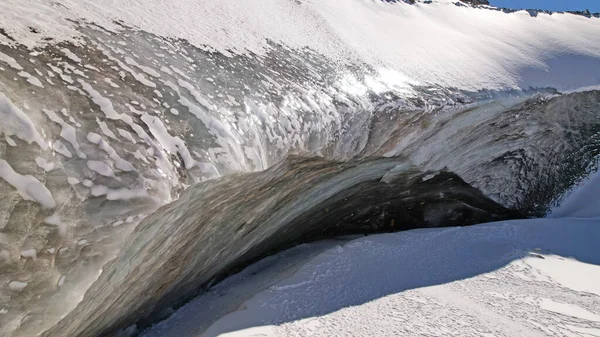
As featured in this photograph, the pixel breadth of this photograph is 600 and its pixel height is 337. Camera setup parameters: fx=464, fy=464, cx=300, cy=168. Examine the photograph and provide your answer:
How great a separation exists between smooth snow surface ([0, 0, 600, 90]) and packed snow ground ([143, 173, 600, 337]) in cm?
99

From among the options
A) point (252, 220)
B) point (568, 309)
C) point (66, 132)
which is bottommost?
point (252, 220)

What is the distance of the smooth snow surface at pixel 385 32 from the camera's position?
74.3 inches

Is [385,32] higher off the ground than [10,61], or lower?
higher

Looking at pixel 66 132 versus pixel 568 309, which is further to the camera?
pixel 568 309

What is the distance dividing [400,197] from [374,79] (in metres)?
0.98

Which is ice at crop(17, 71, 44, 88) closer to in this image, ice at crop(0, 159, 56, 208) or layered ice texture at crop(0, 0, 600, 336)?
layered ice texture at crop(0, 0, 600, 336)

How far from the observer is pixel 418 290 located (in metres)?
2.28

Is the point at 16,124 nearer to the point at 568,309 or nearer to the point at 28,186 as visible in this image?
the point at 28,186

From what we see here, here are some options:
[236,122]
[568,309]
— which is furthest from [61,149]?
[568,309]

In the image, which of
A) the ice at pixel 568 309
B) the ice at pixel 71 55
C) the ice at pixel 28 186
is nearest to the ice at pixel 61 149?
the ice at pixel 28 186

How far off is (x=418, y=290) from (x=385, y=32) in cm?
177

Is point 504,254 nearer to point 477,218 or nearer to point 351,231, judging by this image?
point 477,218

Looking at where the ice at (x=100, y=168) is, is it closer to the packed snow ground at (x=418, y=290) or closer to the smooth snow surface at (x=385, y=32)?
the smooth snow surface at (x=385, y=32)

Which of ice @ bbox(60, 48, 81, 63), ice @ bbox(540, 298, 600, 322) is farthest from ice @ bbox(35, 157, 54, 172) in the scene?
ice @ bbox(540, 298, 600, 322)
